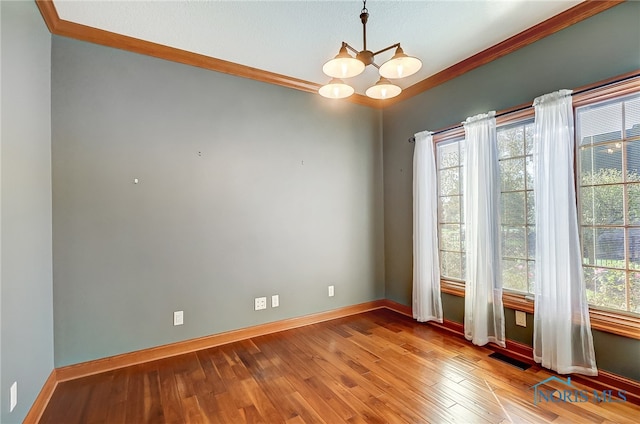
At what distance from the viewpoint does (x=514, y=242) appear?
286 centimetres

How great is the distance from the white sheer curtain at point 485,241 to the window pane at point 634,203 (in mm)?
891

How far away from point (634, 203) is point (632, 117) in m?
0.62

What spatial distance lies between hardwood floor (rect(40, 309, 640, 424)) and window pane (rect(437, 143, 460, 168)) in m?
1.98

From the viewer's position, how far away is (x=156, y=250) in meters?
2.79

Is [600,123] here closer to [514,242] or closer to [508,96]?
[508,96]

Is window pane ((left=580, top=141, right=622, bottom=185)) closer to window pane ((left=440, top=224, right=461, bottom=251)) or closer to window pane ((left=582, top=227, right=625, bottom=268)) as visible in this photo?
window pane ((left=582, top=227, right=625, bottom=268))

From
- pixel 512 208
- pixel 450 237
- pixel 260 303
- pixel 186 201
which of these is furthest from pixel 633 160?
pixel 186 201

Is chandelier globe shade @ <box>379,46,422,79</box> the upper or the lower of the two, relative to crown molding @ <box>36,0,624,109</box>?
lower

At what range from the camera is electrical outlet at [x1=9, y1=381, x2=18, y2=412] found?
5.30 feet

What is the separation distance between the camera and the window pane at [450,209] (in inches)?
136

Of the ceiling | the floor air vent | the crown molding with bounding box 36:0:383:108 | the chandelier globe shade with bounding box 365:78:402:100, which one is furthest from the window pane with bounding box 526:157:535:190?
the crown molding with bounding box 36:0:383:108

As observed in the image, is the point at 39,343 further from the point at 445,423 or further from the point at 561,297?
the point at 561,297

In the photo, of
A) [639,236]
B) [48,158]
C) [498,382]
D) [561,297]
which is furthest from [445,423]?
[48,158]

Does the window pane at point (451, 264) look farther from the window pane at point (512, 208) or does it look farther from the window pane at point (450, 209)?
the window pane at point (512, 208)
